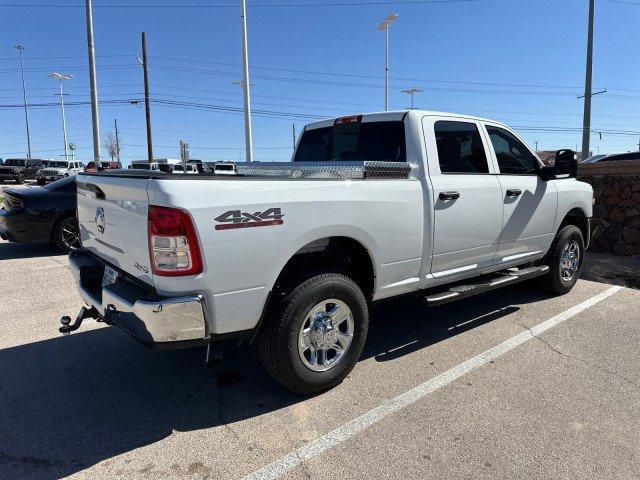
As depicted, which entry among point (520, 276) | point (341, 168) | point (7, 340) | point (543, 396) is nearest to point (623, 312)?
point (520, 276)

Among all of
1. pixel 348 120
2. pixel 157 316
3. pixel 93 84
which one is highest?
pixel 93 84

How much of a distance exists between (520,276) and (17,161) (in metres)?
47.6

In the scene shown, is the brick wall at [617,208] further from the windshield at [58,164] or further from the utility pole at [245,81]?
the windshield at [58,164]

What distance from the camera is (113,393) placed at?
347cm

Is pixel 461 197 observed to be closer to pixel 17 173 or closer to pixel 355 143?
pixel 355 143

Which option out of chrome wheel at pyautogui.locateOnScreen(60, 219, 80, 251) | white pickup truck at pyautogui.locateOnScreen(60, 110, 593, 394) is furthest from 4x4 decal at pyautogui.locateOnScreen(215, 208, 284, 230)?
chrome wheel at pyautogui.locateOnScreen(60, 219, 80, 251)

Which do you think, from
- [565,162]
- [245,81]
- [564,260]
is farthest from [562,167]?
[245,81]

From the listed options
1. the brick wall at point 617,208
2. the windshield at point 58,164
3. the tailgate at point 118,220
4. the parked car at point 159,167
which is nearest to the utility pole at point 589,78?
the brick wall at point 617,208

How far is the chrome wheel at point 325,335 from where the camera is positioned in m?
3.30

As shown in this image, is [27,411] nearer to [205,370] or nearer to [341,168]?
[205,370]

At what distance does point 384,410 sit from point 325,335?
2.08ft

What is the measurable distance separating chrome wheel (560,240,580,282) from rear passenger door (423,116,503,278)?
1637mm

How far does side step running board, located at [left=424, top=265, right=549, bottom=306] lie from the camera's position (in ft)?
13.2

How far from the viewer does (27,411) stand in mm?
3219
